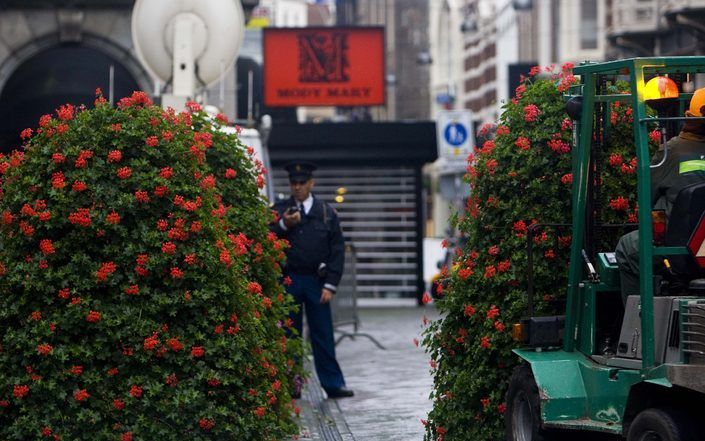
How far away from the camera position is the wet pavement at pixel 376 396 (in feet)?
37.3

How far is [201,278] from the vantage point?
8.34 meters

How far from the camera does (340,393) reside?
13586 millimetres

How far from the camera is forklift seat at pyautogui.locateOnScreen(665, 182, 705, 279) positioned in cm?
682

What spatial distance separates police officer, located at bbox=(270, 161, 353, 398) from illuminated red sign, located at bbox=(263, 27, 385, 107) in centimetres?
1779

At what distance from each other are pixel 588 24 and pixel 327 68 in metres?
47.5

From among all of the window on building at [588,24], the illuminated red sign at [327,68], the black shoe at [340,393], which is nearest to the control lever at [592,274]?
the black shoe at [340,393]

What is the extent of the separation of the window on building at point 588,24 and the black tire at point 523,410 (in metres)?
70.0

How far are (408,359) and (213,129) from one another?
734 centimetres

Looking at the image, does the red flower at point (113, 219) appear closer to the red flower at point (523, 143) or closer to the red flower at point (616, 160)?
the red flower at point (523, 143)

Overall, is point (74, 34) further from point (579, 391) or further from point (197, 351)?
point (579, 391)

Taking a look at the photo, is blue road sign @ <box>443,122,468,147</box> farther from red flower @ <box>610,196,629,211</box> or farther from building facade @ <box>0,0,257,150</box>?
red flower @ <box>610,196,629,211</box>

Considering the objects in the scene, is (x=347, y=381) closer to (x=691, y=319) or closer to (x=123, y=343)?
(x=123, y=343)

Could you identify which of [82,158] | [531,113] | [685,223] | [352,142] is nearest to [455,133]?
[352,142]

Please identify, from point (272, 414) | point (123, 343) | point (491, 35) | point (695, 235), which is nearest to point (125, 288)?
point (123, 343)
